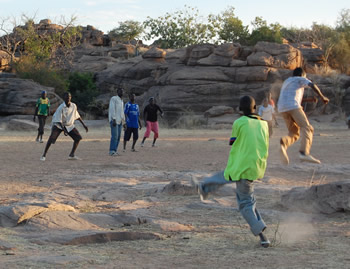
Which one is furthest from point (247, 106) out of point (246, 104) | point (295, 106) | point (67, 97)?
point (67, 97)

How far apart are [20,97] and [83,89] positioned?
8.02m

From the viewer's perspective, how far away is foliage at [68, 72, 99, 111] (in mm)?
38031

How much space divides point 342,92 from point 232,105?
20.7 ft

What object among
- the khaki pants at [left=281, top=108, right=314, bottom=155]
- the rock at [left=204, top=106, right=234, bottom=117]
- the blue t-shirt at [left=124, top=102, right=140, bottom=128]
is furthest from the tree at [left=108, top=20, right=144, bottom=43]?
the khaki pants at [left=281, top=108, right=314, bottom=155]

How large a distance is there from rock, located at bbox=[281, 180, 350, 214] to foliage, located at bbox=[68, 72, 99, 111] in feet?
101

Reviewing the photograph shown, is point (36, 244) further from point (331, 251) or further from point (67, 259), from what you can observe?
point (331, 251)

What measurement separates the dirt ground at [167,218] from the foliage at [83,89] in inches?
902

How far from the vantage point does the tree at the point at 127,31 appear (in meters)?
67.4

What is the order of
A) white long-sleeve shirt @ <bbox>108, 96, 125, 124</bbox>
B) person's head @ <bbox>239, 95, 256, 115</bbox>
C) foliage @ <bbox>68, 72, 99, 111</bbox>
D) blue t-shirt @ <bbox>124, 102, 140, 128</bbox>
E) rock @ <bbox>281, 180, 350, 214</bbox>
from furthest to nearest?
foliage @ <bbox>68, 72, 99, 111</bbox> → blue t-shirt @ <bbox>124, 102, 140, 128</bbox> → white long-sleeve shirt @ <bbox>108, 96, 125, 124</bbox> → rock @ <bbox>281, 180, 350, 214</bbox> → person's head @ <bbox>239, 95, 256, 115</bbox>

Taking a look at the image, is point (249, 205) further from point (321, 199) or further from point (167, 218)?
point (321, 199)

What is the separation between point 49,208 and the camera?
7152mm

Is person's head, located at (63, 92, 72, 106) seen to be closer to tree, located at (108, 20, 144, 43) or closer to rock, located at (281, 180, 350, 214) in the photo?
rock, located at (281, 180, 350, 214)

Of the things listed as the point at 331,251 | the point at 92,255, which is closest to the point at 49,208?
the point at 92,255

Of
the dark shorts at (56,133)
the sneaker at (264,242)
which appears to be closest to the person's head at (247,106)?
the sneaker at (264,242)
